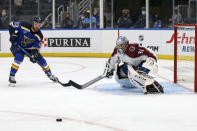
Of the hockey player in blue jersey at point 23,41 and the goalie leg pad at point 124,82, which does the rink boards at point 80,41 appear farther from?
the goalie leg pad at point 124,82

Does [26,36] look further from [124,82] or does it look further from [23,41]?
[124,82]

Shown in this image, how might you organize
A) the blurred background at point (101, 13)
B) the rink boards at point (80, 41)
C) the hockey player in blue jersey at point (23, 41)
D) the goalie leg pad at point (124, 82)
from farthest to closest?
the rink boards at point (80, 41)
the blurred background at point (101, 13)
the hockey player in blue jersey at point (23, 41)
the goalie leg pad at point (124, 82)

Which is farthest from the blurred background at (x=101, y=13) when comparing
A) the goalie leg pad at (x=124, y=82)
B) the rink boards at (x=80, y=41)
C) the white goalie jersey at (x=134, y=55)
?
the white goalie jersey at (x=134, y=55)

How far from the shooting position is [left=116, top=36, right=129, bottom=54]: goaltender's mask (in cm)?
535

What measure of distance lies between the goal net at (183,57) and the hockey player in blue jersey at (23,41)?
207 cm

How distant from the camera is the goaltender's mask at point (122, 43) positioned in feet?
17.5

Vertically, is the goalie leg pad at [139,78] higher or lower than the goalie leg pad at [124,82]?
higher

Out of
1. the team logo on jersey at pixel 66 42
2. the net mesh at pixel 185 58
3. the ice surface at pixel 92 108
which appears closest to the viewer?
the ice surface at pixel 92 108

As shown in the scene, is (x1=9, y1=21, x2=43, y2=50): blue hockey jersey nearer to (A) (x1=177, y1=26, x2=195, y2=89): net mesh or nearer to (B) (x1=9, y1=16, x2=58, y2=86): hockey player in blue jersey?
(B) (x1=9, y1=16, x2=58, y2=86): hockey player in blue jersey

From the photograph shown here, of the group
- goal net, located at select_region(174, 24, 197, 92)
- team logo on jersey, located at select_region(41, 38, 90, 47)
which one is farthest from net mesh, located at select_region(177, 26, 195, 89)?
team logo on jersey, located at select_region(41, 38, 90, 47)

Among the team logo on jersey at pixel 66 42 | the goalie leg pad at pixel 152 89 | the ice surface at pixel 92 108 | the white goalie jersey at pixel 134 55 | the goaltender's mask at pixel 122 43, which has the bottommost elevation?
the ice surface at pixel 92 108

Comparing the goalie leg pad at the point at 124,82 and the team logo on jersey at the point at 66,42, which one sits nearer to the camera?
the goalie leg pad at the point at 124,82

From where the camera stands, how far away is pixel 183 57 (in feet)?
21.0

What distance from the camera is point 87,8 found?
12.1 m
